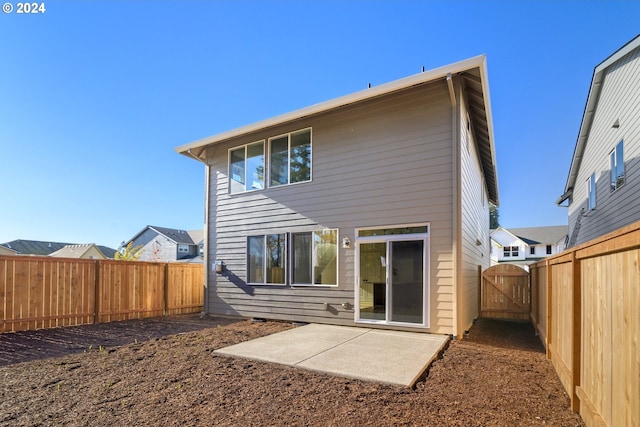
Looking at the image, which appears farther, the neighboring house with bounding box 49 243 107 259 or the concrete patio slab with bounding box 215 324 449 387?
the neighboring house with bounding box 49 243 107 259

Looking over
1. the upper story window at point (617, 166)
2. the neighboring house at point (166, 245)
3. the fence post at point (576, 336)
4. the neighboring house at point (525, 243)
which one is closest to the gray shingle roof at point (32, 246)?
the neighboring house at point (166, 245)

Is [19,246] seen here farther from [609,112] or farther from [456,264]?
[609,112]

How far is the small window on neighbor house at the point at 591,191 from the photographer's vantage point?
34.3 feet

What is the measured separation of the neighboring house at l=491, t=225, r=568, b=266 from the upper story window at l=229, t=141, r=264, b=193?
30.7m

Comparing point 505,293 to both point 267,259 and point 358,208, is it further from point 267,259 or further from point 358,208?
point 267,259

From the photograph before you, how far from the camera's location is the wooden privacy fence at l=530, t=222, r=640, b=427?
1.73 meters

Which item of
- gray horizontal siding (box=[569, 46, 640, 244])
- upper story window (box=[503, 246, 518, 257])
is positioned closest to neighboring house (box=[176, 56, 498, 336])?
gray horizontal siding (box=[569, 46, 640, 244])

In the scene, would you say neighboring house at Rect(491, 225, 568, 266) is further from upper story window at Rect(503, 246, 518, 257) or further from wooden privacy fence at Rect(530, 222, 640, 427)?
wooden privacy fence at Rect(530, 222, 640, 427)

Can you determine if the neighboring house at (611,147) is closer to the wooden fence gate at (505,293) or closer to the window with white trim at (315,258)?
the wooden fence gate at (505,293)

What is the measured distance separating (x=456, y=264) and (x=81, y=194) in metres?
31.0

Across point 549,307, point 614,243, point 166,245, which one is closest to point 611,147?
point 549,307

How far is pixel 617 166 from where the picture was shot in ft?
26.9

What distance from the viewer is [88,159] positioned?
20000mm

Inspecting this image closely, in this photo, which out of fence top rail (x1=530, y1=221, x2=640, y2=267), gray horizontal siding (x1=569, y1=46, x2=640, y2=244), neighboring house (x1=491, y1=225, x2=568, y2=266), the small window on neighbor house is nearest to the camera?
fence top rail (x1=530, y1=221, x2=640, y2=267)
